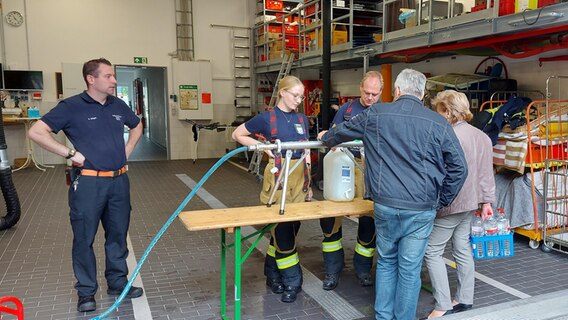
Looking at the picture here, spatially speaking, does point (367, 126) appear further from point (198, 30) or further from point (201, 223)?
point (198, 30)

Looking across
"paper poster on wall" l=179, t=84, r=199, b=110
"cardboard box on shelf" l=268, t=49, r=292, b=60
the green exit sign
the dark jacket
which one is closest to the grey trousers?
the dark jacket

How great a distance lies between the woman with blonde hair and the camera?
3.04 m

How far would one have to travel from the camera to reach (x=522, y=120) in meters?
4.80

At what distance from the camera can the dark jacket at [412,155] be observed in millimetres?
→ 2553

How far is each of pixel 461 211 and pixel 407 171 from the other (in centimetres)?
68

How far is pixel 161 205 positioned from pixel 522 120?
5.02 m

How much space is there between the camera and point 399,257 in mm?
2760

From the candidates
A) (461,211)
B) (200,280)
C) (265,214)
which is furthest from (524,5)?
(200,280)

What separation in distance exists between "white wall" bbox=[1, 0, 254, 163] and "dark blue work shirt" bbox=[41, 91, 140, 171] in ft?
29.5

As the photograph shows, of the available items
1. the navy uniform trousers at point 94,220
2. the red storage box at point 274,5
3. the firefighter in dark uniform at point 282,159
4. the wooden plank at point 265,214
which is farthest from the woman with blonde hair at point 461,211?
the red storage box at point 274,5

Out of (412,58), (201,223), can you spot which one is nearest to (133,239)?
(201,223)

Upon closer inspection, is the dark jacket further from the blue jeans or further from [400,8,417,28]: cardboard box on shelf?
[400,8,417,28]: cardboard box on shelf

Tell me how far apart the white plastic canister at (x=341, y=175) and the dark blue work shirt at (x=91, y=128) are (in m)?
1.60

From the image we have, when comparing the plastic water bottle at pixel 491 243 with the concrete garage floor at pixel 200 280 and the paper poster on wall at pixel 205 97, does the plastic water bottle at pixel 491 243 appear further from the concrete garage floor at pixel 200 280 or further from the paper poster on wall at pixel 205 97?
the paper poster on wall at pixel 205 97
